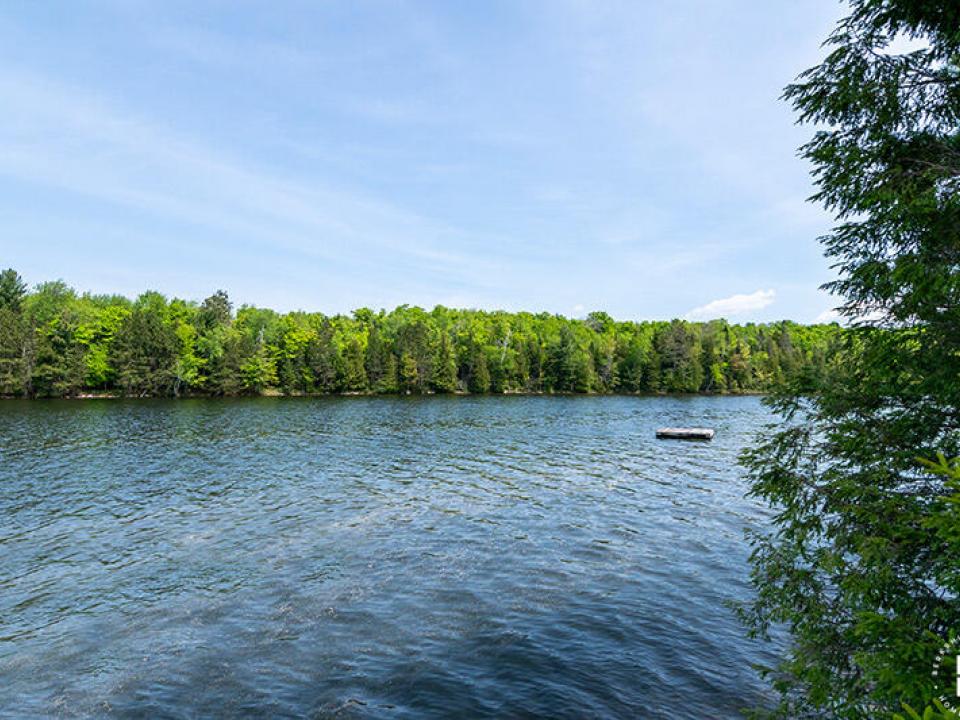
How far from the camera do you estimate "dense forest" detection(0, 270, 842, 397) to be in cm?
8862

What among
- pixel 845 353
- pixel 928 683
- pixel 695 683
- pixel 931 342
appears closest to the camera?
pixel 928 683

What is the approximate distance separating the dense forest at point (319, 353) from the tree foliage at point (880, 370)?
60205 mm

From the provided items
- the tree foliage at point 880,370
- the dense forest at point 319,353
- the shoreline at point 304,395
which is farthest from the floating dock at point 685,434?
the tree foliage at point 880,370

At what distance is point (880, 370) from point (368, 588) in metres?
14.0

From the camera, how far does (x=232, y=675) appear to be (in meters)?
11.0

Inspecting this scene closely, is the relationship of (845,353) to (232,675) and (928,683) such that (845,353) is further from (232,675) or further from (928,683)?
(232,675)

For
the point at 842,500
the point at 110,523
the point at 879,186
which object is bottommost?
the point at 110,523

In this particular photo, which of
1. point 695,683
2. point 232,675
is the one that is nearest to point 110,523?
point 232,675

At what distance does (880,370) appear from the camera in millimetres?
8289

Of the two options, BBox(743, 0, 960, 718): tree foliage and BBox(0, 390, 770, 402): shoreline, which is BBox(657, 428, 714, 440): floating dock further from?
BBox(743, 0, 960, 718): tree foliage

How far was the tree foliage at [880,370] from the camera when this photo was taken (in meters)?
7.26

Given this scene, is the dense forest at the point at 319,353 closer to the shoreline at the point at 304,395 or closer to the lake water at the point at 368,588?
the shoreline at the point at 304,395

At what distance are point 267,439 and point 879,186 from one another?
46.2 m

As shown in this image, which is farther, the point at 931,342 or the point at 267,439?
the point at 267,439
